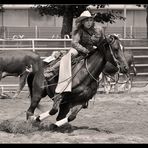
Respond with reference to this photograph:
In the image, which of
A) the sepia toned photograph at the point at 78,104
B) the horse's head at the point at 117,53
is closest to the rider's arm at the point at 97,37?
the sepia toned photograph at the point at 78,104

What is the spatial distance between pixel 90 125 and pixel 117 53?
6.20ft

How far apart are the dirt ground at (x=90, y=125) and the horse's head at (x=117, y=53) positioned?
1.10 meters

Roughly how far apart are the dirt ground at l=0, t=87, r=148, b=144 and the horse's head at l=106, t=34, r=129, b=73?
3.61 feet

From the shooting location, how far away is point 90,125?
920cm

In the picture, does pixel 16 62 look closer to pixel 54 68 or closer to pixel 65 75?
pixel 54 68

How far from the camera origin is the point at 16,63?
548 inches

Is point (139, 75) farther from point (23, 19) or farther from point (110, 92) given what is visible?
point (23, 19)

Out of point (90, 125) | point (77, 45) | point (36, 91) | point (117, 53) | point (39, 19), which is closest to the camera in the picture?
point (117, 53)

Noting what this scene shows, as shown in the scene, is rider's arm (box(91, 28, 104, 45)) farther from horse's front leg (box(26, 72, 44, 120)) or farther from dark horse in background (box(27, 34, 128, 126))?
horse's front leg (box(26, 72, 44, 120))

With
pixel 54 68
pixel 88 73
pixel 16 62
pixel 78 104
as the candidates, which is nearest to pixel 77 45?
pixel 88 73

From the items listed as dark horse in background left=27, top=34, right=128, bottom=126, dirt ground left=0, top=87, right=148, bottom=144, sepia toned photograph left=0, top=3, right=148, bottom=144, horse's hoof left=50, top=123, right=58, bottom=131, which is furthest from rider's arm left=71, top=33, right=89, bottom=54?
horse's hoof left=50, top=123, right=58, bottom=131

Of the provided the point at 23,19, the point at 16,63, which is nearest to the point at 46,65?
the point at 16,63

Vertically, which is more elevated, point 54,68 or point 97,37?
point 97,37

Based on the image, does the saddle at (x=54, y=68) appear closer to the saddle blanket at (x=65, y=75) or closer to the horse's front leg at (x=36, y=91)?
the saddle blanket at (x=65, y=75)
